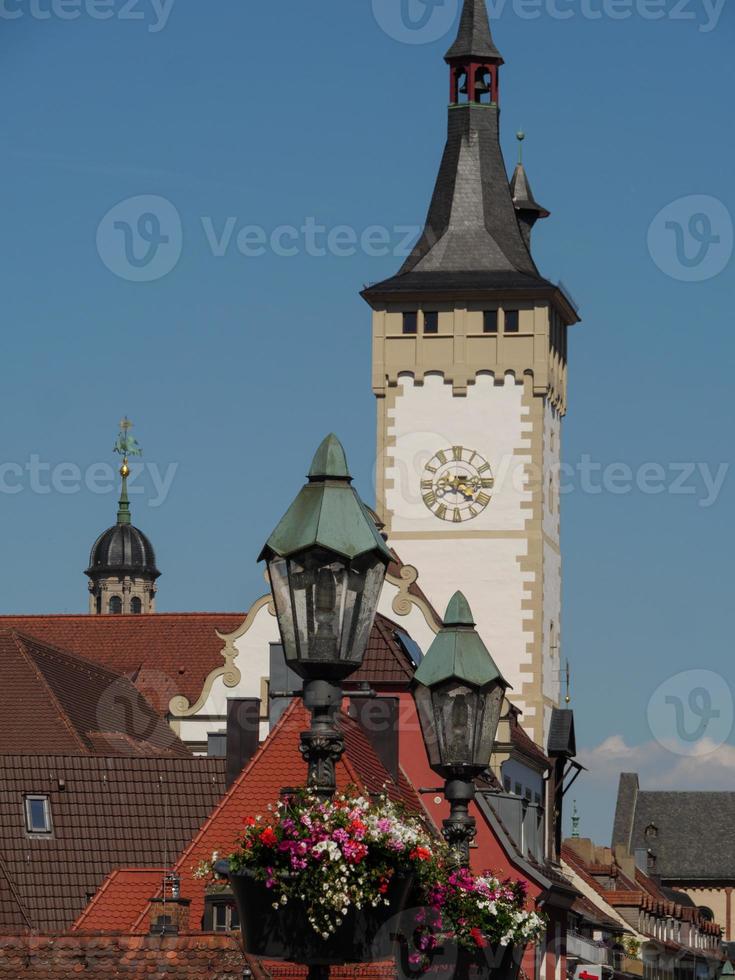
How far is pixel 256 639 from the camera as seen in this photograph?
169ft

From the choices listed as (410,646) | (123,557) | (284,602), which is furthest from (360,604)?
(123,557)

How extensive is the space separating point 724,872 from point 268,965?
14018 cm

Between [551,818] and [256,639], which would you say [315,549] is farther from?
[551,818]

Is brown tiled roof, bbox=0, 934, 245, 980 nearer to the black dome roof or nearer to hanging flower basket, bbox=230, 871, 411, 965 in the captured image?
hanging flower basket, bbox=230, 871, 411, 965

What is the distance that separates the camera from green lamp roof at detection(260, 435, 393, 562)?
14.2 metres

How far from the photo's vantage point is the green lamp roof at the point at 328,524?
46.5ft

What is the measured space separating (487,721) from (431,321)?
1845 inches

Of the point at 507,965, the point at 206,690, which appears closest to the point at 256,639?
Result: the point at 206,690

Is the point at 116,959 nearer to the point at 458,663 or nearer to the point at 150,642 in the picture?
the point at 458,663

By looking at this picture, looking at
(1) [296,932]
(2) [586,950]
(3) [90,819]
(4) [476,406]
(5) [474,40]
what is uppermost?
(5) [474,40]

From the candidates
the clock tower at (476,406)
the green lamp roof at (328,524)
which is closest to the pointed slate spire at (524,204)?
the clock tower at (476,406)

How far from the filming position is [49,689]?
5031 centimetres

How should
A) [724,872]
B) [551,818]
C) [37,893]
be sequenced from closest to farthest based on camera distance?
[37,893], [551,818], [724,872]

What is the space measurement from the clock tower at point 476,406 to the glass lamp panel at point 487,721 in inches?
1724
